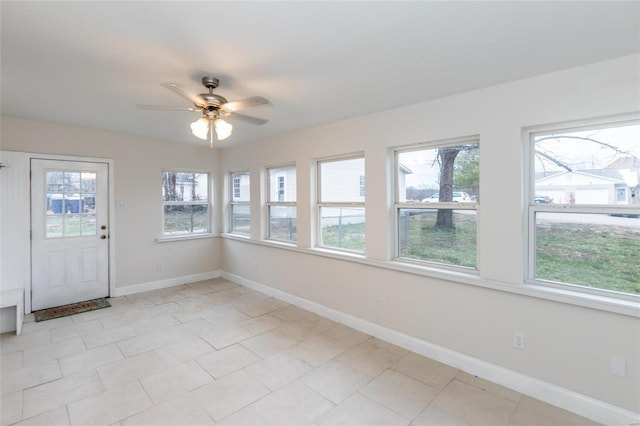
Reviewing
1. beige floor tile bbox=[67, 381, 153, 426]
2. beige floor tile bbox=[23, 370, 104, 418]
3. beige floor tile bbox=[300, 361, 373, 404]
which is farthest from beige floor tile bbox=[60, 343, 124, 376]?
beige floor tile bbox=[300, 361, 373, 404]

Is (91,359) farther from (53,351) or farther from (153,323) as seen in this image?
(153,323)

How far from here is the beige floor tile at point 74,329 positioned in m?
3.28

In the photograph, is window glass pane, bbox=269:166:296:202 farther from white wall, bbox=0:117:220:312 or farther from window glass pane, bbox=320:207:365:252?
white wall, bbox=0:117:220:312

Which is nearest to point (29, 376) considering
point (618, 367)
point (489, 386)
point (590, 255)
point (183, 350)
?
point (183, 350)

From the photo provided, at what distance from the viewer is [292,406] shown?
222 cm

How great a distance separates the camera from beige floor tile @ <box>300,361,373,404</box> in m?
2.37

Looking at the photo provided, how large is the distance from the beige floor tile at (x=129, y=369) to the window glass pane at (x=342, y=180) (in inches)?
99.9

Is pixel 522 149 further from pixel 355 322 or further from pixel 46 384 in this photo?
pixel 46 384

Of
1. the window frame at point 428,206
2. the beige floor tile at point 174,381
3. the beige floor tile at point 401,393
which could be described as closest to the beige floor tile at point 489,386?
the beige floor tile at point 401,393

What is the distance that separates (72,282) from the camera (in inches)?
168

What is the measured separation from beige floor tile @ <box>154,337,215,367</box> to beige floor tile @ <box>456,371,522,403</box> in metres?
2.31

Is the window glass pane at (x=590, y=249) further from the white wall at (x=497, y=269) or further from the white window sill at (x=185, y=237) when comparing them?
the white window sill at (x=185, y=237)

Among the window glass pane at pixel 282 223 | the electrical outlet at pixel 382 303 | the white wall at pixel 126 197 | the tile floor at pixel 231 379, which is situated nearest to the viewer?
the tile floor at pixel 231 379

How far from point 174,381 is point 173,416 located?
0.44 m
